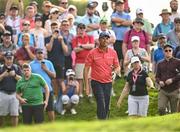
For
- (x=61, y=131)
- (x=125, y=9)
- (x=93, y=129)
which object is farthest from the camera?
(x=125, y=9)

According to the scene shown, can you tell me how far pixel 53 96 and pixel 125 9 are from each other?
17.1ft

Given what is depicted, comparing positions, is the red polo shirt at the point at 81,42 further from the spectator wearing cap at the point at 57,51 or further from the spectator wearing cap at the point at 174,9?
the spectator wearing cap at the point at 174,9

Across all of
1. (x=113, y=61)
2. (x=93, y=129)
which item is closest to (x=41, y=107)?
(x=113, y=61)

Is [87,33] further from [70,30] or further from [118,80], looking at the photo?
[118,80]

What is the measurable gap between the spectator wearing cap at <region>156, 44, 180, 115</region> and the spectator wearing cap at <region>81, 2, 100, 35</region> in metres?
Result: 2.94

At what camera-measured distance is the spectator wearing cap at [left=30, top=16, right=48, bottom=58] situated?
1578 cm

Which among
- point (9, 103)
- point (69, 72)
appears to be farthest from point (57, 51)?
point (9, 103)

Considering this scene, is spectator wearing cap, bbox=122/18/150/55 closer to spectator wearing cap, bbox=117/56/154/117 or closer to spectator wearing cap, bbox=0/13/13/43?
spectator wearing cap, bbox=117/56/154/117

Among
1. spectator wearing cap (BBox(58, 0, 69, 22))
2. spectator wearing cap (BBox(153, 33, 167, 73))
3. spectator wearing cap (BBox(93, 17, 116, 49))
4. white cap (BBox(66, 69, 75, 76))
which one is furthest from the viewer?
spectator wearing cap (BBox(58, 0, 69, 22))

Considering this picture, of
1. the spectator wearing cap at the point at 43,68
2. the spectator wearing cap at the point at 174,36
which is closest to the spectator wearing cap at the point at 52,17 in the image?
the spectator wearing cap at the point at 43,68

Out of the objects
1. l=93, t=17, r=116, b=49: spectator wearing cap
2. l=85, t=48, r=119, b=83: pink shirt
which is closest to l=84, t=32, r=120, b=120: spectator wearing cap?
l=85, t=48, r=119, b=83: pink shirt

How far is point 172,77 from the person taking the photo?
1460cm

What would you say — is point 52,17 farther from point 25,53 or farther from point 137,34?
point 137,34

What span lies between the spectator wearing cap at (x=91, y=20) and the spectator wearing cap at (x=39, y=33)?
144 cm
